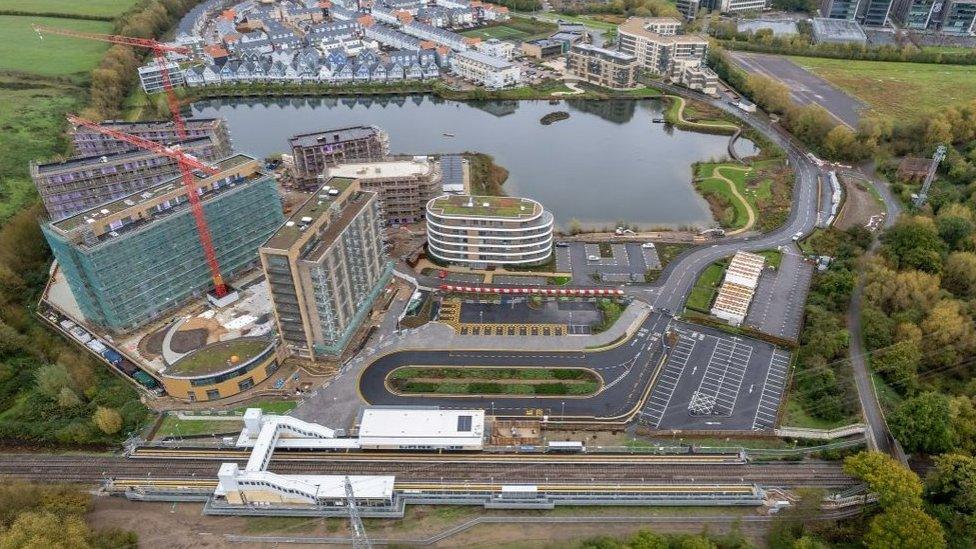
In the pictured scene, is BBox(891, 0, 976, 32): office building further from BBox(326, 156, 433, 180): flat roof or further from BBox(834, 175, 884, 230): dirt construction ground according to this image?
BBox(326, 156, 433, 180): flat roof

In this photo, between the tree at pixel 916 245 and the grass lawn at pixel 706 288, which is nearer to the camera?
Answer: the grass lawn at pixel 706 288

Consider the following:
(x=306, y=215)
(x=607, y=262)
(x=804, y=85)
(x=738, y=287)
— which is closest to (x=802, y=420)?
(x=738, y=287)

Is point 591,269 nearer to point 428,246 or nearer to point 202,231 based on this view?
point 428,246

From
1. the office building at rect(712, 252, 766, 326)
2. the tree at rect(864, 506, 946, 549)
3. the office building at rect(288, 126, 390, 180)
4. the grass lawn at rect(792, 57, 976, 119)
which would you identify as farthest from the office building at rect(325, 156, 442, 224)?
the grass lawn at rect(792, 57, 976, 119)

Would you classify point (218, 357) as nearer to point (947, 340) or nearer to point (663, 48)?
point (947, 340)

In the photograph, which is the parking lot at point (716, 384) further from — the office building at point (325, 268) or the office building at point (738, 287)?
the office building at point (325, 268)

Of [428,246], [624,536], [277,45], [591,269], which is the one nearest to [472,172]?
[428,246]

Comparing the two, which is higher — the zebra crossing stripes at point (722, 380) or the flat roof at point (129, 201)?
the flat roof at point (129, 201)

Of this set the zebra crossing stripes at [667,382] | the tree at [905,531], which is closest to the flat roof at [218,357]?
the zebra crossing stripes at [667,382]
